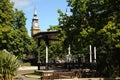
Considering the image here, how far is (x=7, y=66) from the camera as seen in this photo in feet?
89.6

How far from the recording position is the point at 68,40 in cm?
3928

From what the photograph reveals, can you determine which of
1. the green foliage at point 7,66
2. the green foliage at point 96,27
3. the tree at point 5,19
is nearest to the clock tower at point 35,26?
the tree at point 5,19

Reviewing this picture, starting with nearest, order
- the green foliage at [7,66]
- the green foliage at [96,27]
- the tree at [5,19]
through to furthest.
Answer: the green foliage at [7,66] < the green foliage at [96,27] < the tree at [5,19]

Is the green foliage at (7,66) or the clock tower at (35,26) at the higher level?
the clock tower at (35,26)

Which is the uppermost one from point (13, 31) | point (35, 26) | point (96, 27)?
point (35, 26)

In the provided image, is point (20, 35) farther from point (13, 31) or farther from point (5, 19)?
point (5, 19)

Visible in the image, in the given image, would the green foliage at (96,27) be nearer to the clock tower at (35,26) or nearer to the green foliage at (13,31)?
the green foliage at (13,31)

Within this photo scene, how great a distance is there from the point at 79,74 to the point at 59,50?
4696cm

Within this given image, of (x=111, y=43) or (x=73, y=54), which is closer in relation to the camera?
(x=111, y=43)

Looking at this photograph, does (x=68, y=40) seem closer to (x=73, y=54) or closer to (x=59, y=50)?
(x=73, y=54)

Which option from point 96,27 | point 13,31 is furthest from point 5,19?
point 96,27

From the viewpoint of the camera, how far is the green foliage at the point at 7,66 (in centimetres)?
2706

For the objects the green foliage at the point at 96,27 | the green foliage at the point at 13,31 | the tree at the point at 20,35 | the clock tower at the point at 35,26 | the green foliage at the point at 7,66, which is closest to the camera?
the green foliage at the point at 7,66

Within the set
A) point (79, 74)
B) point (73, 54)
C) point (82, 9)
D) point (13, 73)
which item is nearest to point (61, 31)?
point (82, 9)
